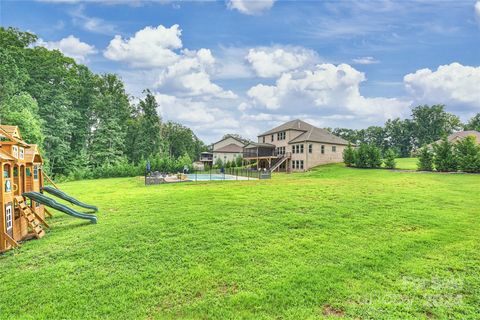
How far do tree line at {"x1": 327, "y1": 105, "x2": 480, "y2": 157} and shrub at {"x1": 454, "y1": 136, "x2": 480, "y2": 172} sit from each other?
37.8 m

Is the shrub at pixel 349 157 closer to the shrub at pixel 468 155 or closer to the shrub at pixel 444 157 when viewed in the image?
the shrub at pixel 444 157

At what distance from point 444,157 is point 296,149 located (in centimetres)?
1543

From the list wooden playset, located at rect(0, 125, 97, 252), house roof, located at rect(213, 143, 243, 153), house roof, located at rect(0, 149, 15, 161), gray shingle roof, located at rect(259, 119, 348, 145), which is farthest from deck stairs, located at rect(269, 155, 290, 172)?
house roof, located at rect(0, 149, 15, 161)

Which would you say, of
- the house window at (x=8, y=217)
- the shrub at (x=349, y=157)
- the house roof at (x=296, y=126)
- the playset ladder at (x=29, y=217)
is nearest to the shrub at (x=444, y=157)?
the shrub at (x=349, y=157)

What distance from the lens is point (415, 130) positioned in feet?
214

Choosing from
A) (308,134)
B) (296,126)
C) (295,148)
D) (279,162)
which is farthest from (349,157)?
(296,126)

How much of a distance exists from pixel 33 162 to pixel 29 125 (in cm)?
1917

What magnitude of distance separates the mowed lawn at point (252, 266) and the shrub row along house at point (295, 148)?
76.5 ft

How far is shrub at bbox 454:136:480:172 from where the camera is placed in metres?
21.3

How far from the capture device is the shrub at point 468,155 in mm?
21266

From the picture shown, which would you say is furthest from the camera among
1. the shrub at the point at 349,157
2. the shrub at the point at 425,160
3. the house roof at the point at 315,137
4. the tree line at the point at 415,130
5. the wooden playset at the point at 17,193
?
the tree line at the point at 415,130

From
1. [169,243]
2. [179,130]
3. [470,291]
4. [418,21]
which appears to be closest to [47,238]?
[169,243]

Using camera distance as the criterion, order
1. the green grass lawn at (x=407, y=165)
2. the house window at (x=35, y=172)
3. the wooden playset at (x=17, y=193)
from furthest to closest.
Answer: the green grass lawn at (x=407, y=165) < the house window at (x=35, y=172) < the wooden playset at (x=17, y=193)

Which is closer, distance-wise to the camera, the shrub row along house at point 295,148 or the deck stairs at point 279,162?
the shrub row along house at point 295,148
